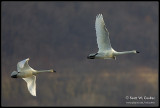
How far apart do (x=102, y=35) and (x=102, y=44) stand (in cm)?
136

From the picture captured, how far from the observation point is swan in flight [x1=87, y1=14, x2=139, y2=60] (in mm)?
71250

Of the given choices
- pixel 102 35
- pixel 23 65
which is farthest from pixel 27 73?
pixel 102 35

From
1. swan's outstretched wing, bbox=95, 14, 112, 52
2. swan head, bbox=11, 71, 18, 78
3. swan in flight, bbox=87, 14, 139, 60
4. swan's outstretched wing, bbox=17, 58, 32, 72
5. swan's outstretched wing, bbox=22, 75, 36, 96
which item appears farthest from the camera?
swan's outstretched wing, bbox=22, 75, 36, 96

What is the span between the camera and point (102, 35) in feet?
235

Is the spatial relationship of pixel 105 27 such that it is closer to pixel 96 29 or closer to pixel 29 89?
pixel 96 29

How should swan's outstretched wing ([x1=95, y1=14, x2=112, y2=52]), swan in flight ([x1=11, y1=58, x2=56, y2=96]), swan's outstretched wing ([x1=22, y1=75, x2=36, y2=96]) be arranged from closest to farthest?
swan's outstretched wing ([x1=95, y1=14, x2=112, y2=52]), swan in flight ([x1=11, y1=58, x2=56, y2=96]), swan's outstretched wing ([x1=22, y1=75, x2=36, y2=96])

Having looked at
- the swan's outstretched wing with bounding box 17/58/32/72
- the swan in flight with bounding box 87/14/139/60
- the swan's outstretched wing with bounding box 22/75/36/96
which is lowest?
the swan's outstretched wing with bounding box 22/75/36/96

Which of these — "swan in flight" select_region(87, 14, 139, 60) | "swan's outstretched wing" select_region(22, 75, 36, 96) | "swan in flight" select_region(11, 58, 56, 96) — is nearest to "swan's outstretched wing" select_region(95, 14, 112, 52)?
"swan in flight" select_region(87, 14, 139, 60)

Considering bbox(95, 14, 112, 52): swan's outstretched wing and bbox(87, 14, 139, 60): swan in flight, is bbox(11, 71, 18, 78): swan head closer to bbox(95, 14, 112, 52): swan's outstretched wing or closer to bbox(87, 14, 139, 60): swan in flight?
bbox(87, 14, 139, 60): swan in flight

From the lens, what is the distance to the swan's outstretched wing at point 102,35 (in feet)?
233

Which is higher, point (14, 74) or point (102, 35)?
point (102, 35)

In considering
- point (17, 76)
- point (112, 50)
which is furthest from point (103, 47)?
point (17, 76)

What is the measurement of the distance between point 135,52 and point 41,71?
11961 millimetres

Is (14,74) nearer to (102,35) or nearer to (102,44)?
(102,44)
